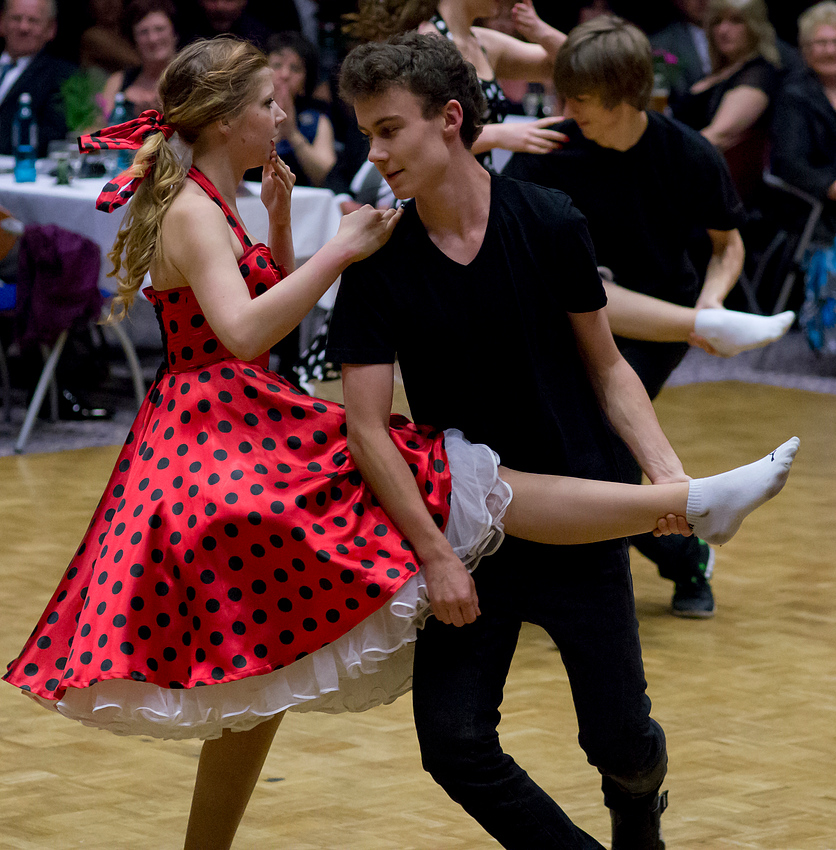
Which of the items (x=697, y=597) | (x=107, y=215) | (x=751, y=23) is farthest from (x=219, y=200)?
(x=751, y=23)

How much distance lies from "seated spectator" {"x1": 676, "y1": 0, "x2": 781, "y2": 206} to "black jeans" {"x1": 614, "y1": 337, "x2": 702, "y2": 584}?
4250 mm

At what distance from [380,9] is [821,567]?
213cm

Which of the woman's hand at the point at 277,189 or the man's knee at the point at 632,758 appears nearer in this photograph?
the man's knee at the point at 632,758

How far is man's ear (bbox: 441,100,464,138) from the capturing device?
2111 millimetres

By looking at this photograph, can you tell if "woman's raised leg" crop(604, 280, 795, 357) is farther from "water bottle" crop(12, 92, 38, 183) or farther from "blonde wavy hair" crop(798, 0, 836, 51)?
"blonde wavy hair" crop(798, 0, 836, 51)

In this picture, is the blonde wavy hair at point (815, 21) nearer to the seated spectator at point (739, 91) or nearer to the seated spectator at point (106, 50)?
the seated spectator at point (739, 91)

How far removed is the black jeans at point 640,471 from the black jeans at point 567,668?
805 mm

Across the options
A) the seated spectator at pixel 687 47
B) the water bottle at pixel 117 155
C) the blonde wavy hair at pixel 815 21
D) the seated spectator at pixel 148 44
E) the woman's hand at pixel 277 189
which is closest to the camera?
the woman's hand at pixel 277 189

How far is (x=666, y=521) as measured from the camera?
215 centimetres

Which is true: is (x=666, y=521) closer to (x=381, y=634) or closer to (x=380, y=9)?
(x=381, y=634)

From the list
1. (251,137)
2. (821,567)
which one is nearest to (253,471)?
(251,137)

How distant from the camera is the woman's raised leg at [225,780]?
2.31m

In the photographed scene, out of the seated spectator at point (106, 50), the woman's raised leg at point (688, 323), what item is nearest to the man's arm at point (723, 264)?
the woman's raised leg at point (688, 323)

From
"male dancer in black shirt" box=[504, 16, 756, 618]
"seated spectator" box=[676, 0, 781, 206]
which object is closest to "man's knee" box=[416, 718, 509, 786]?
"male dancer in black shirt" box=[504, 16, 756, 618]
